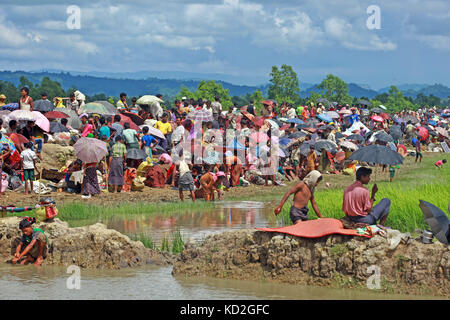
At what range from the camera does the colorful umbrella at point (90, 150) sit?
1669cm

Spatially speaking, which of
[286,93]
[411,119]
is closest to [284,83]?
[286,93]

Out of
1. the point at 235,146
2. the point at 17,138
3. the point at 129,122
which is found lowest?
the point at 235,146

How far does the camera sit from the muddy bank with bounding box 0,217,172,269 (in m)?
11.4

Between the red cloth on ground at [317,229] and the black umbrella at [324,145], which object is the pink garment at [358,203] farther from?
the black umbrella at [324,145]

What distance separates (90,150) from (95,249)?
547cm

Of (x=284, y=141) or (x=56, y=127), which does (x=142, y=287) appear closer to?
(x=56, y=127)

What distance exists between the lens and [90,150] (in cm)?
1673

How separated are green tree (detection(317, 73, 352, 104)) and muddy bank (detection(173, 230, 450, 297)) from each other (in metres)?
50.9

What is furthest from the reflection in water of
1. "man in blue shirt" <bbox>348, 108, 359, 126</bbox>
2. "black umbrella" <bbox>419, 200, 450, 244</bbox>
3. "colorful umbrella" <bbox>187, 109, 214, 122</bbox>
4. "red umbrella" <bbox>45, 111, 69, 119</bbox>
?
"man in blue shirt" <bbox>348, 108, 359, 126</bbox>

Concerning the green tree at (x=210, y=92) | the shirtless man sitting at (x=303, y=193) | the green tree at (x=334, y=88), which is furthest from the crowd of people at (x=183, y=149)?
the green tree at (x=334, y=88)

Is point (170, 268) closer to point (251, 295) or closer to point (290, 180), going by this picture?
point (251, 295)

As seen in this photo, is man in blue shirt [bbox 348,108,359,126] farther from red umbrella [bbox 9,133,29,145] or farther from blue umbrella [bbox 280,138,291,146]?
red umbrella [bbox 9,133,29,145]

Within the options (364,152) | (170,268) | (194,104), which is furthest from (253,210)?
(194,104)

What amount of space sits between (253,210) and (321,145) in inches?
244
